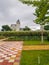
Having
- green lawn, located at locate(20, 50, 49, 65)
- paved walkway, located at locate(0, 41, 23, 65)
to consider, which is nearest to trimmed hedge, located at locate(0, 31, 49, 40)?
paved walkway, located at locate(0, 41, 23, 65)

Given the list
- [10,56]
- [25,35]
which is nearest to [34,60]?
[10,56]

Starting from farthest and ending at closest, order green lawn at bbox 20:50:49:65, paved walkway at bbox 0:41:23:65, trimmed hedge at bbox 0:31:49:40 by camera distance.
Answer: trimmed hedge at bbox 0:31:49:40, paved walkway at bbox 0:41:23:65, green lawn at bbox 20:50:49:65

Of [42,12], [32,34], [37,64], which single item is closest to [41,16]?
[42,12]

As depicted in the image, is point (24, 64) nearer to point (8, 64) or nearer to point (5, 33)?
point (8, 64)

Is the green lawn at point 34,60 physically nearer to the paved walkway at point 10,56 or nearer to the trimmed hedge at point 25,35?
the paved walkway at point 10,56

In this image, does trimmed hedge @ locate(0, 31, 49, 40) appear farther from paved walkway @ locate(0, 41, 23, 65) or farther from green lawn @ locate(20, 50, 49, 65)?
green lawn @ locate(20, 50, 49, 65)

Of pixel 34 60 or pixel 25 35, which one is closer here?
pixel 34 60

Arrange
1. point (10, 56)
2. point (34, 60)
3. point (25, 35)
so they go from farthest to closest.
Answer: point (25, 35) → point (10, 56) → point (34, 60)

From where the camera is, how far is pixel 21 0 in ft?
22.8

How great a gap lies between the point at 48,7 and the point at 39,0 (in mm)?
430

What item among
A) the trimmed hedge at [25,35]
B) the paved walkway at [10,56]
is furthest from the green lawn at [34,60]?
the trimmed hedge at [25,35]

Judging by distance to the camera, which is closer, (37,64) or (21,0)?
(21,0)

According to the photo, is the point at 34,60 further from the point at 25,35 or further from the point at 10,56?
the point at 25,35

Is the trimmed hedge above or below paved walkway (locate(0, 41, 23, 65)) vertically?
above
